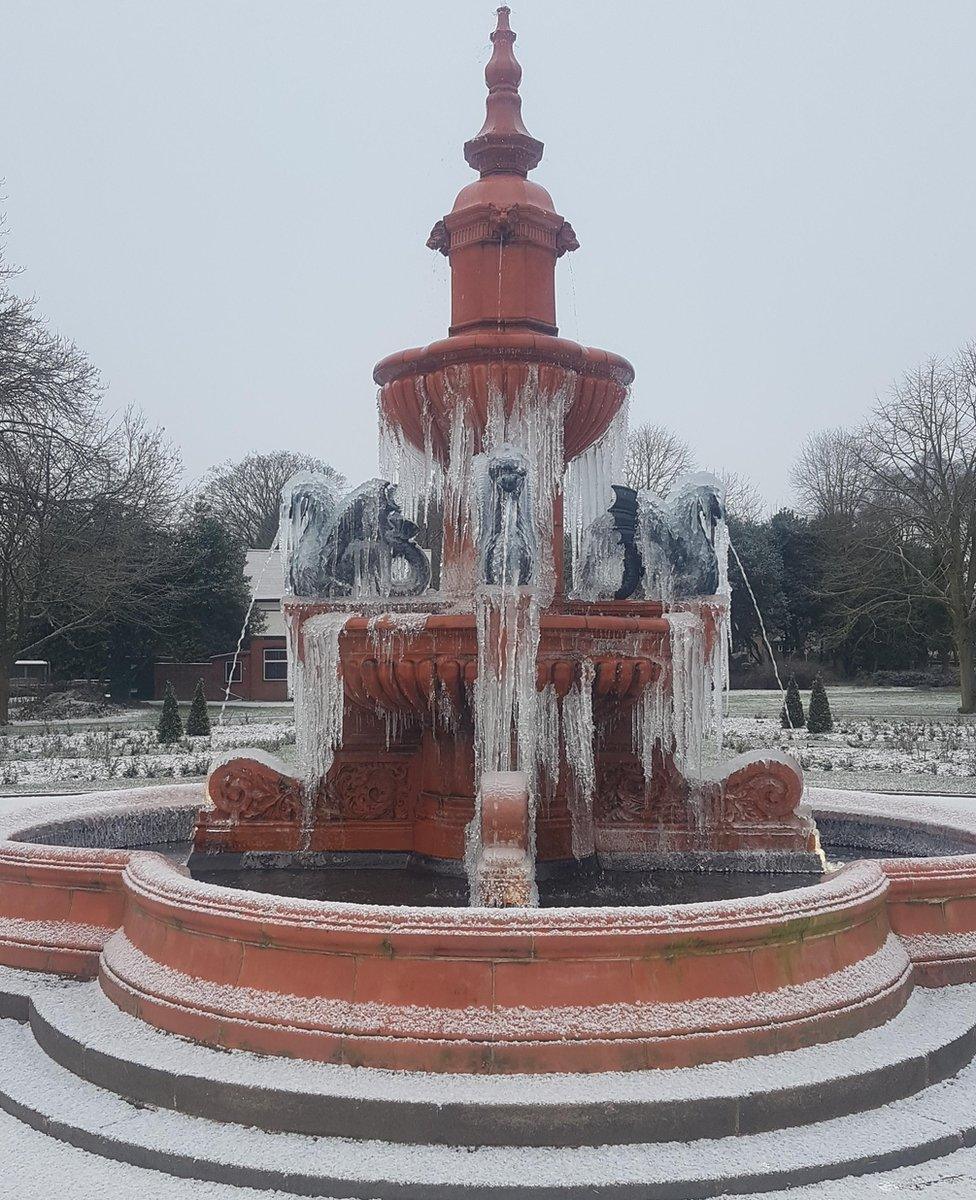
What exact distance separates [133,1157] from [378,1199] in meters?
0.98

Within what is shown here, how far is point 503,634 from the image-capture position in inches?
246

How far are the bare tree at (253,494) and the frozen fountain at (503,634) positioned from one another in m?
47.3

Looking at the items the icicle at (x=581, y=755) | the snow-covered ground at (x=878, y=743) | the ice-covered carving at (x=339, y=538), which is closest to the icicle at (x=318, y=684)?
the ice-covered carving at (x=339, y=538)

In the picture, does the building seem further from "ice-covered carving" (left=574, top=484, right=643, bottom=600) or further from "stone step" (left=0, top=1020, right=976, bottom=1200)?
"stone step" (left=0, top=1020, right=976, bottom=1200)

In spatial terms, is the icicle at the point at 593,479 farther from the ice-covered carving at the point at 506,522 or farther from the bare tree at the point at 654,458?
the bare tree at the point at 654,458

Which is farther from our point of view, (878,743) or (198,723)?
(198,723)

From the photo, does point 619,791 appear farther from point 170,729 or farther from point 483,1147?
point 170,729

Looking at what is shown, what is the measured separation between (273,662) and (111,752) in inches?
919

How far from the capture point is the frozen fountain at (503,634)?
21.2 ft

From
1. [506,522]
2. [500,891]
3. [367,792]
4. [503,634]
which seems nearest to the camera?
[500,891]

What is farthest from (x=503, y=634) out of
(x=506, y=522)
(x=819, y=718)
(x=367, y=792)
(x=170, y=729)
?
(x=819, y=718)

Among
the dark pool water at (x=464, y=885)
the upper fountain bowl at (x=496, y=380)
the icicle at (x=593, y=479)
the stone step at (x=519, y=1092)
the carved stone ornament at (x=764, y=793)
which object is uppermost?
the upper fountain bowl at (x=496, y=380)

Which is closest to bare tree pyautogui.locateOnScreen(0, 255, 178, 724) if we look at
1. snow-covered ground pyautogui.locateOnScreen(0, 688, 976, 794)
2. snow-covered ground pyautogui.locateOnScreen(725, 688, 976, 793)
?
snow-covered ground pyautogui.locateOnScreen(0, 688, 976, 794)

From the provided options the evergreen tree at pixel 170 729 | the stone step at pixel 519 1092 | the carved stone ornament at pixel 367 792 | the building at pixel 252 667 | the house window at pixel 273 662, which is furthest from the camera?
the house window at pixel 273 662
